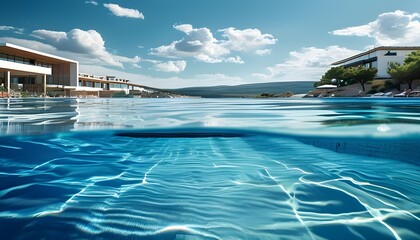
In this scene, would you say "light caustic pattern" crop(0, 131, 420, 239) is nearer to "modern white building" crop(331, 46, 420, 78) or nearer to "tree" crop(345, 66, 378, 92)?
"tree" crop(345, 66, 378, 92)

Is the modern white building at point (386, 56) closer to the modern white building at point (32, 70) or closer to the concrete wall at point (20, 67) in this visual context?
the concrete wall at point (20, 67)

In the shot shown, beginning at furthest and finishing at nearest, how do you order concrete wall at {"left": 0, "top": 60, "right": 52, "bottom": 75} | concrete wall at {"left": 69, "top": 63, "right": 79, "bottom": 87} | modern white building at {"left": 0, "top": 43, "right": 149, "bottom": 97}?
concrete wall at {"left": 69, "top": 63, "right": 79, "bottom": 87} → modern white building at {"left": 0, "top": 43, "right": 149, "bottom": 97} → concrete wall at {"left": 0, "top": 60, "right": 52, "bottom": 75}

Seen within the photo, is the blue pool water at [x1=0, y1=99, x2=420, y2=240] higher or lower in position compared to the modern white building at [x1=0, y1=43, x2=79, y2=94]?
lower

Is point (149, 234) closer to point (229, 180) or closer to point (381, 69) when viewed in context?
point (229, 180)

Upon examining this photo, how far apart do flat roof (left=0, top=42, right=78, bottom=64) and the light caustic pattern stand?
28944 millimetres

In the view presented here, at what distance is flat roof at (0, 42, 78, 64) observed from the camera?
25.7 m

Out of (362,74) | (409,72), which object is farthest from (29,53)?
(409,72)

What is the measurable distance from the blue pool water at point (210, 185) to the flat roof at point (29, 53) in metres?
28.2

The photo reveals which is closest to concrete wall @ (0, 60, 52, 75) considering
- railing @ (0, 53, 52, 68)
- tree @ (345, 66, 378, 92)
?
railing @ (0, 53, 52, 68)

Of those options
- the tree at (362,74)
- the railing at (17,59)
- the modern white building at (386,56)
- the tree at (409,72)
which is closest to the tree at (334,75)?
the tree at (362,74)

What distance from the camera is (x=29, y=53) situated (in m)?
29.7

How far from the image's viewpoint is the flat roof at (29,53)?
25677 millimetres

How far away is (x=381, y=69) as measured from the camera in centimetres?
3572

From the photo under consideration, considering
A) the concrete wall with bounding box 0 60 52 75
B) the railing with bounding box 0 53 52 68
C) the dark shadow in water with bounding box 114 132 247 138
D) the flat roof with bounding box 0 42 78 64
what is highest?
the flat roof with bounding box 0 42 78 64
